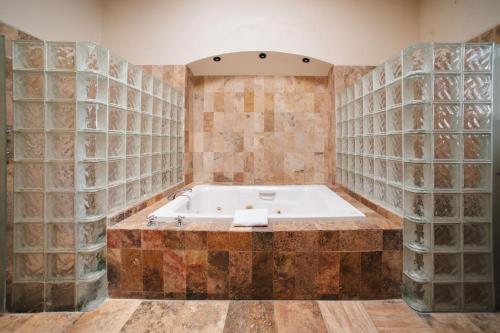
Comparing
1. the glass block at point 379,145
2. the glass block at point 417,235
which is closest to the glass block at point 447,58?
the glass block at point 379,145

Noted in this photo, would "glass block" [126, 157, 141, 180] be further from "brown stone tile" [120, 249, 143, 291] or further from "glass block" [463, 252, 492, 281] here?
"glass block" [463, 252, 492, 281]

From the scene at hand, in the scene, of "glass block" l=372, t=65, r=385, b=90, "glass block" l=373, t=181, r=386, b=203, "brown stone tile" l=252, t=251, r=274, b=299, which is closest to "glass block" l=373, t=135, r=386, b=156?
"glass block" l=373, t=181, r=386, b=203

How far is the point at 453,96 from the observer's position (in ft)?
4.53

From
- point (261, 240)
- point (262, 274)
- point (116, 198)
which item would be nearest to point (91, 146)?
point (116, 198)

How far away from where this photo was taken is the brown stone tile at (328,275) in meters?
1.49

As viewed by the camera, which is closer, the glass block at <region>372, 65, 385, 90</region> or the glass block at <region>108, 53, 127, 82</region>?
the glass block at <region>108, 53, 127, 82</region>

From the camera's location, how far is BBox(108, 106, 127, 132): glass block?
A: 62.1 inches

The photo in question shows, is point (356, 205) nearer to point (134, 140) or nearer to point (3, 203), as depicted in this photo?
point (134, 140)

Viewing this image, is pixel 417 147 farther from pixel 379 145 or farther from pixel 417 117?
pixel 379 145

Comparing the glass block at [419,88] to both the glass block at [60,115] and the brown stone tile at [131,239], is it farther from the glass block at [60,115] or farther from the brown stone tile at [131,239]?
the glass block at [60,115]

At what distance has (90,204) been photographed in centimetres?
145

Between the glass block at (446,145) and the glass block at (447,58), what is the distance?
347 millimetres

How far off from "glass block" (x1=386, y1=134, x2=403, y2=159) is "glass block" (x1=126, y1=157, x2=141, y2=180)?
169 centimetres

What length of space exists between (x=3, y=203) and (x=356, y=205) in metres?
2.20
